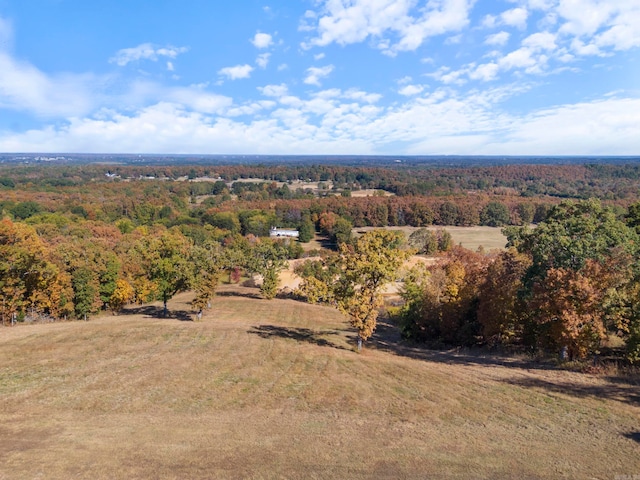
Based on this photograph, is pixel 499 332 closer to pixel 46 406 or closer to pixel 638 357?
pixel 638 357

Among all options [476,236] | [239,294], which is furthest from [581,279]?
[476,236]

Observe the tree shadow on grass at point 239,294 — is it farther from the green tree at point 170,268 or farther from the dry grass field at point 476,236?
the dry grass field at point 476,236

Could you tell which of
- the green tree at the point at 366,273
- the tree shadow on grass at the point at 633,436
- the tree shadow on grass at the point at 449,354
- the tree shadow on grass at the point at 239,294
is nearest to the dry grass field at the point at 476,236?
the tree shadow on grass at the point at 239,294

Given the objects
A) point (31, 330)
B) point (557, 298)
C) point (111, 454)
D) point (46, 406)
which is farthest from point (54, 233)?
point (557, 298)

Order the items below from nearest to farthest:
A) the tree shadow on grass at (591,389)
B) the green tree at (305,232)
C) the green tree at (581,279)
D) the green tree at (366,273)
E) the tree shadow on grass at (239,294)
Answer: the tree shadow on grass at (591,389) → the green tree at (581,279) → the green tree at (366,273) → the tree shadow on grass at (239,294) → the green tree at (305,232)

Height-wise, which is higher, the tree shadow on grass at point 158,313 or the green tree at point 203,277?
the green tree at point 203,277

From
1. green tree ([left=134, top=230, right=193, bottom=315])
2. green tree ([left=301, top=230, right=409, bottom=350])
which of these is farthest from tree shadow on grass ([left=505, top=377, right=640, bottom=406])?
green tree ([left=134, top=230, right=193, bottom=315])
